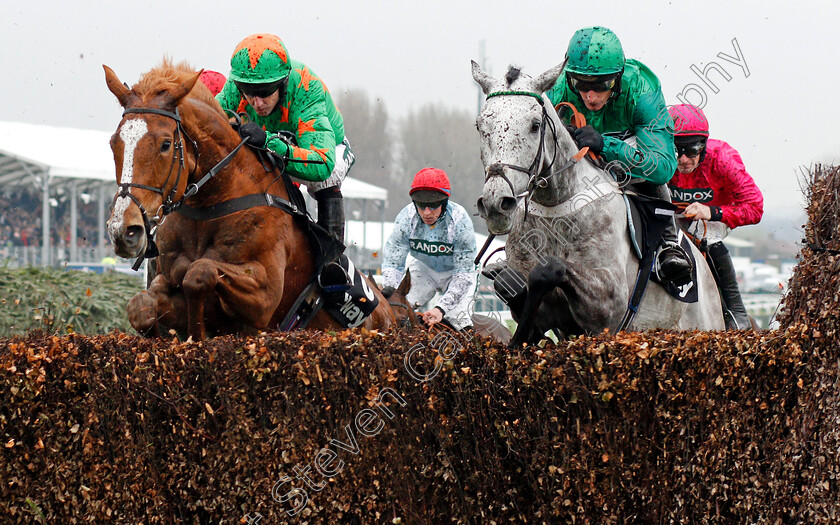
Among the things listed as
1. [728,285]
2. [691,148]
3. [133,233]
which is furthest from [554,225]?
[728,285]

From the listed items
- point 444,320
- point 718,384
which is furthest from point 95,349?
point 444,320

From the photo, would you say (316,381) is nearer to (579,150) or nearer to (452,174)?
(579,150)

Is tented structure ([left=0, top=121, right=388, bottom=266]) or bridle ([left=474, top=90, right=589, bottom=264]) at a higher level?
bridle ([left=474, top=90, right=589, bottom=264])

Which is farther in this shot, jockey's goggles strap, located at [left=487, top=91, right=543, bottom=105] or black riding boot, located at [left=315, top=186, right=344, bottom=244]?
black riding boot, located at [left=315, top=186, right=344, bottom=244]

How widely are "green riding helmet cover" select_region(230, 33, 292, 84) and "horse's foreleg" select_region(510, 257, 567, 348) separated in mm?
1852

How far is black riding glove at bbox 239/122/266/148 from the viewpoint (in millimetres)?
4746

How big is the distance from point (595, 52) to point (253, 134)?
1.89 meters

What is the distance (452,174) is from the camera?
44.2 meters

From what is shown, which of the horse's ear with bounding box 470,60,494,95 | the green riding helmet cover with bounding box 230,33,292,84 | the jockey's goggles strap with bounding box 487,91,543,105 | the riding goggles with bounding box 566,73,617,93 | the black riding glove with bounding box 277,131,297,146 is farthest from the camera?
the black riding glove with bounding box 277,131,297,146

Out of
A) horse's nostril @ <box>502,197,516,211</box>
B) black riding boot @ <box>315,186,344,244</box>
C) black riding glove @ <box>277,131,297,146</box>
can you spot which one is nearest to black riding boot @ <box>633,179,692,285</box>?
horse's nostril @ <box>502,197,516,211</box>

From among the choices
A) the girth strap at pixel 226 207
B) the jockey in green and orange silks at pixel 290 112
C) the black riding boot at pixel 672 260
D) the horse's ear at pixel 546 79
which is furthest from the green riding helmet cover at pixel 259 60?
the black riding boot at pixel 672 260

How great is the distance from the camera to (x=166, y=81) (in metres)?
4.30

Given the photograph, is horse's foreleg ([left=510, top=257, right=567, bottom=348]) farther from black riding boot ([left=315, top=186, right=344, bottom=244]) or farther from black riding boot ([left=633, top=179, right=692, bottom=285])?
black riding boot ([left=315, top=186, right=344, bottom=244])

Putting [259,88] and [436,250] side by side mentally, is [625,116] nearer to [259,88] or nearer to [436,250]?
[259,88]
